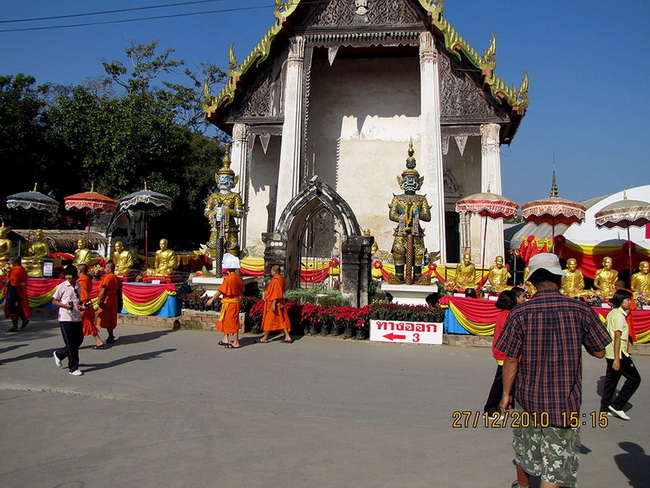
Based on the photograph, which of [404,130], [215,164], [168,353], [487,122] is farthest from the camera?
[215,164]

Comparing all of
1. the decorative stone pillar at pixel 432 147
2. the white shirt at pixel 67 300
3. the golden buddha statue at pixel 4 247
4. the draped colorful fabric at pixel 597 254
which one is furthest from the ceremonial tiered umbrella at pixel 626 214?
the golden buddha statue at pixel 4 247

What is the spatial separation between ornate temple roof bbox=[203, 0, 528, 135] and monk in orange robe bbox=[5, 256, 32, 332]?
9.62 m

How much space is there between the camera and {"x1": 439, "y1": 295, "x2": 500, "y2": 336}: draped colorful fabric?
9.17 metres

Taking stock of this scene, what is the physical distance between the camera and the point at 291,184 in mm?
16656

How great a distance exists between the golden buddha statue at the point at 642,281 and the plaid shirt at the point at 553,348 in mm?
9244

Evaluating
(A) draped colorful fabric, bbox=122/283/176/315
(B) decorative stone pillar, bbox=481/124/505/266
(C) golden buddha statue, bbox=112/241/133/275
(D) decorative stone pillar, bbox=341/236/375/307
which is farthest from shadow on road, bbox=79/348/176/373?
(B) decorative stone pillar, bbox=481/124/505/266

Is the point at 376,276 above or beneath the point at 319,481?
above

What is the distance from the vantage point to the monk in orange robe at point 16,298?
31.1 ft

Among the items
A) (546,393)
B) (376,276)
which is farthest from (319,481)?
(376,276)

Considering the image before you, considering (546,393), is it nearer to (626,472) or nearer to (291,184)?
(626,472)

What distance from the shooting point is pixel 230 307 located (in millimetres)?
8258

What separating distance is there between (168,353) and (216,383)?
189 centimetres

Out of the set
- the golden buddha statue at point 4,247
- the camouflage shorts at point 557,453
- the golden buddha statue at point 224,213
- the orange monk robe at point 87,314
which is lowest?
the camouflage shorts at point 557,453

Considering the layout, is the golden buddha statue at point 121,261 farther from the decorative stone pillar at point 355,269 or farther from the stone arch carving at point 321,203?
the decorative stone pillar at point 355,269
